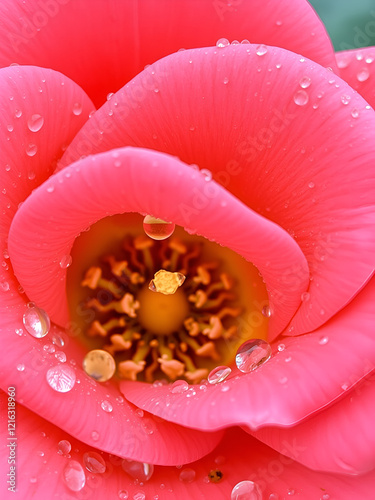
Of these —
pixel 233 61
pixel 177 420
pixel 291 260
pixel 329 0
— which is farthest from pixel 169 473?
pixel 329 0

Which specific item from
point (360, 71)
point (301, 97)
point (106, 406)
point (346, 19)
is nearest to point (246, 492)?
point (106, 406)

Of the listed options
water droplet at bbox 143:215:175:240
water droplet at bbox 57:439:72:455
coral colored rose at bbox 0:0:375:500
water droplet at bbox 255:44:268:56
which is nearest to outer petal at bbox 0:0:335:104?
coral colored rose at bbox 0:0:375:500

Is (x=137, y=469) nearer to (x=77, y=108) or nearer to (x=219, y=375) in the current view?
(x=219, y=375)

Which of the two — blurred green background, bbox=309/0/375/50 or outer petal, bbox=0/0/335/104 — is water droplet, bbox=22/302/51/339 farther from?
blurred green background, bbox=309/0/375/50

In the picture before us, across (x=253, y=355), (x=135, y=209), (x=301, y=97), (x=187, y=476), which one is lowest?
(x=187, y=476)

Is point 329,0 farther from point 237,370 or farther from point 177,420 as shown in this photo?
point 177,420
